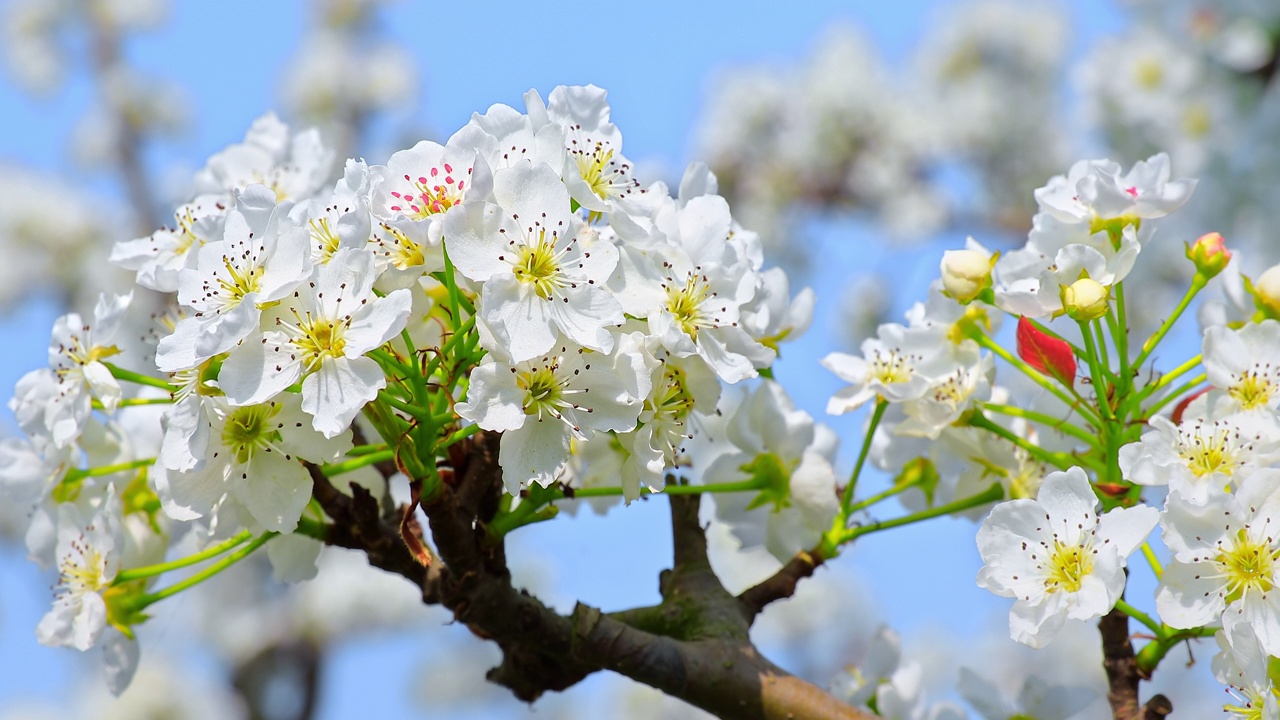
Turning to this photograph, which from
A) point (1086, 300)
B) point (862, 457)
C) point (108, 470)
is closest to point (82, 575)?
point (108, 470)

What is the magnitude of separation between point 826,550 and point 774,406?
0.69ft

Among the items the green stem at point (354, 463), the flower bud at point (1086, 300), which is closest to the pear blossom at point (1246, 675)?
the flower bud at point (1086, 300)

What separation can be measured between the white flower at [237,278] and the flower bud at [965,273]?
2.50 feet

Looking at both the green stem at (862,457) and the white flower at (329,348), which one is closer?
the white flower at (329,348)

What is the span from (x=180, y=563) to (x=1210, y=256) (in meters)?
1.34

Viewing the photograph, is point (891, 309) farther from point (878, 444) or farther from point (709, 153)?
point (878, 444)

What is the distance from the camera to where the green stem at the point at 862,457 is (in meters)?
1.67

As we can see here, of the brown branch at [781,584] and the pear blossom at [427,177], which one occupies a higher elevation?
the pear blossom at [427,177]

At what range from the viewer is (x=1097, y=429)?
4.99ft

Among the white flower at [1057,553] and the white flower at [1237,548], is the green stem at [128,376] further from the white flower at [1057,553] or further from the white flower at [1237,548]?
the white flower at [1237,548]

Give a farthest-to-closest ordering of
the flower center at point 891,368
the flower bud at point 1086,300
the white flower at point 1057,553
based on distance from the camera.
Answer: the flower center at point 891,368 < the flower bud at point 1086,300 < the white flower at point 1057,553

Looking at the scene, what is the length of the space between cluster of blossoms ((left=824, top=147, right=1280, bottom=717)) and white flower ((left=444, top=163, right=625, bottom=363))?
1.61ft

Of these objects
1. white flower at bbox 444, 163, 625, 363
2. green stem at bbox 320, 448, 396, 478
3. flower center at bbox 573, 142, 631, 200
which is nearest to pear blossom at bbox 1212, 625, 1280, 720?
white flower at bbox 444, 163, 625, 363

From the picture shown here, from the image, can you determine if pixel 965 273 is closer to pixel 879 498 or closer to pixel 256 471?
pixel 879 498
